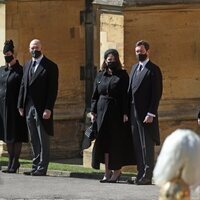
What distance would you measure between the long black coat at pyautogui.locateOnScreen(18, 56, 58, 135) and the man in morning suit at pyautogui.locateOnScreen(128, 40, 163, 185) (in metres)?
1.29

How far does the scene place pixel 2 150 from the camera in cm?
1811

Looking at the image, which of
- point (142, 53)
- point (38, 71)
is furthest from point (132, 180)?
point (38, 71)

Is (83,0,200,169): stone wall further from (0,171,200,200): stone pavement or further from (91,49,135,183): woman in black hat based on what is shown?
(0,171,200,200): stone pavement

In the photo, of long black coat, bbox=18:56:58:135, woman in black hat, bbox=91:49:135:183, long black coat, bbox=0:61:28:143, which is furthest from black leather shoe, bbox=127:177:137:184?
long black coat, bbox=0:61:28:143

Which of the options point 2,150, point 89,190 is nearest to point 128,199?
point 89,190

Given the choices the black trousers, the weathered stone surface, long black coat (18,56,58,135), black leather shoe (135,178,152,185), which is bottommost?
black leather shoe (135,178,152,185)

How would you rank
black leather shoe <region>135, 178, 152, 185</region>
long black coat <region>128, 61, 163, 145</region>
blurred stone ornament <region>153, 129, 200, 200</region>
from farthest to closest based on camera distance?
black leather shoe <region>135, 178, 152, 185</region>, long black coat <region>128, 61, 163, 145</region>, blurred stone ornament <region>153, 129, 200, 200</region>

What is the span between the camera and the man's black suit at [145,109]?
1426 centimetres

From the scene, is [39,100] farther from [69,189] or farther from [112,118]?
[69,189]

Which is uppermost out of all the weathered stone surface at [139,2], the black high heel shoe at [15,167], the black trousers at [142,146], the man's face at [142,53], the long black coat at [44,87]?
the weathered stone surface at [139,2]

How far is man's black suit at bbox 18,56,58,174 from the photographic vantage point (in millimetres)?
15328

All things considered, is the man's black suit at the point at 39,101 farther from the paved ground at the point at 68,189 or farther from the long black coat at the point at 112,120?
the long black coat at the point at 112,120

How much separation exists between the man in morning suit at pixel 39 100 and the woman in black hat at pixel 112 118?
76 cm

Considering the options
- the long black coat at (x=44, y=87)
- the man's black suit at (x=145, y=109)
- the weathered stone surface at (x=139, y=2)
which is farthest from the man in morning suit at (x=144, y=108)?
the weathered stone surface at (x=139, y=2)
